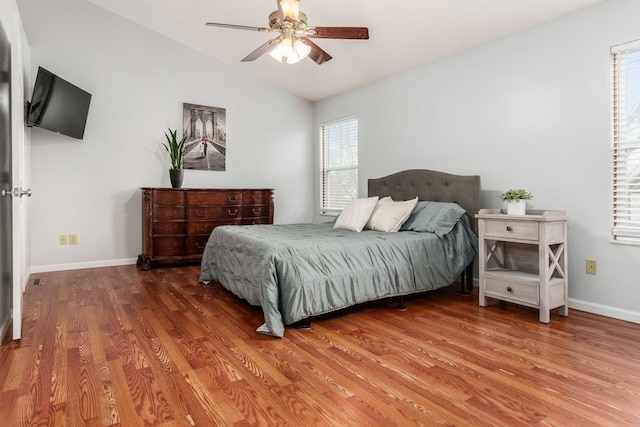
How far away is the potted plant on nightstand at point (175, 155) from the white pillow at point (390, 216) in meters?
2.49

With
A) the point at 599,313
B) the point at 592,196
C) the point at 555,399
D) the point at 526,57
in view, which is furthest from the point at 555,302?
the point at 526,57

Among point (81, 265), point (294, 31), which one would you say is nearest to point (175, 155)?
point (81, 265)

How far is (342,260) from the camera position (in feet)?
9.22

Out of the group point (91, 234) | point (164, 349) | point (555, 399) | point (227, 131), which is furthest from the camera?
point (227, 131)

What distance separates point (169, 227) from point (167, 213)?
6.6 inches

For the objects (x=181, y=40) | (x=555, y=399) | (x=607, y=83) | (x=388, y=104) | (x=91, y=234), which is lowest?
(x=555, y=399)

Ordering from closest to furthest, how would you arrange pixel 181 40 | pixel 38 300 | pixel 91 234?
pixel 38 300 → pixel 91 234 → pixel 181 40

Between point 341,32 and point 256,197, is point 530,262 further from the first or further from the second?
point 256,197

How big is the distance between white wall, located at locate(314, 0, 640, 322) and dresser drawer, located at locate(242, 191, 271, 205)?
198 cm

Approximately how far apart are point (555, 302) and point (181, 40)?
5.03 meters

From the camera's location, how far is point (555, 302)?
2.79 metres

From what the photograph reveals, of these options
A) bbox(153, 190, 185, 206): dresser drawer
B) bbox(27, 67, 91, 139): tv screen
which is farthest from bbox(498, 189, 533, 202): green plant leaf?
bbox(27, 67, 91, 139): tv screen

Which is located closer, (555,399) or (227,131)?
(555,399)

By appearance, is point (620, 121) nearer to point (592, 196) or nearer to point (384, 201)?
point (592, 196)
